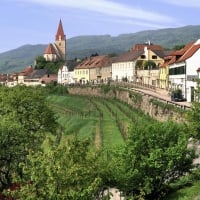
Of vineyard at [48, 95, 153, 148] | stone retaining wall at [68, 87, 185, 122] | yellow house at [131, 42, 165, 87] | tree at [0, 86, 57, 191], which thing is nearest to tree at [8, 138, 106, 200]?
tree at [0, 86, 57, 191]

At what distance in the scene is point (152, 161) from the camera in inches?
1248

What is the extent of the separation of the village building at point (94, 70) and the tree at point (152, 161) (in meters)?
Result: 129

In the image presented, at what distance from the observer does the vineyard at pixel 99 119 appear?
65262mm

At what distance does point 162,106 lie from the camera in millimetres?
68312

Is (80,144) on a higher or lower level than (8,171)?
higher

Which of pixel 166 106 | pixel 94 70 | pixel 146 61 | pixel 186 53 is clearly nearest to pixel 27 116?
pixel 166 106

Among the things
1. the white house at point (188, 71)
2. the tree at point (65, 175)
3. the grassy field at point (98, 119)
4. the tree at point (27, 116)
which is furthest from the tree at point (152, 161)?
the white house at point (188, 71)

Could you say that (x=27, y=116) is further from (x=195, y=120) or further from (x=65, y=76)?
(x=65, y=76)

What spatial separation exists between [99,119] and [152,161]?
47770mm

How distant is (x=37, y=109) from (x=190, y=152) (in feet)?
85.5

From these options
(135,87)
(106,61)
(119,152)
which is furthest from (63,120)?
(106,61)

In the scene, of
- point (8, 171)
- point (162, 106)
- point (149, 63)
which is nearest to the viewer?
point (8, 171)

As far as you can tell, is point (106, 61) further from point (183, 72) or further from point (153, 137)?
point (153, 137)

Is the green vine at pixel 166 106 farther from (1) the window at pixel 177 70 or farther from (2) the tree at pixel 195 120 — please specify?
(2) the tree at pixel 195 120
